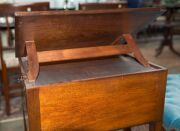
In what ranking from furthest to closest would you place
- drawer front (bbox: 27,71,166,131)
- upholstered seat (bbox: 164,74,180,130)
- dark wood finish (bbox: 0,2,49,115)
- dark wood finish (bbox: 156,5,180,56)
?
dark wood finish (bbox: 156,5,180,56) → dark wood finish (bbox: 0,2,49,115) → upholstered seat (bbox: 164,74,180,130) → drawer front (bbox: 27,71,166,131)

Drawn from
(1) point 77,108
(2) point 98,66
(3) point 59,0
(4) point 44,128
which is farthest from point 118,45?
(3) point 59,0

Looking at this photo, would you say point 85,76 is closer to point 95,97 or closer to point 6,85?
point 95,97

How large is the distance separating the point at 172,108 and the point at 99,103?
496mm

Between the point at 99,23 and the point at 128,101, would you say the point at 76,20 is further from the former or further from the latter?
the point at 128,101

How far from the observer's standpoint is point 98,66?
1.21 meters

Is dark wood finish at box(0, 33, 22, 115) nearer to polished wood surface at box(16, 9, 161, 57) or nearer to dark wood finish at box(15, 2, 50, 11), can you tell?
dark wood finish at box(15, 2, 50, 11)

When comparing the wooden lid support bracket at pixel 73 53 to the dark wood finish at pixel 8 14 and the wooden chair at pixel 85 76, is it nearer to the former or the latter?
the wooden chair at pixel 85 76

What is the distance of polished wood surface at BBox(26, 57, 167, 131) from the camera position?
0.93 meters

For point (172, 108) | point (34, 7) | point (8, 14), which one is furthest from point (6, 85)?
point (172, 108)

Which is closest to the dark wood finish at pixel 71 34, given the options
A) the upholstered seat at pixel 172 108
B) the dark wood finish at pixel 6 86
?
the upholstered seat at pixel 172 108

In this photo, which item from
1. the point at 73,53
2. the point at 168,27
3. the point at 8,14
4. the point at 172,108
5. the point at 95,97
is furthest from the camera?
the point at 168,27

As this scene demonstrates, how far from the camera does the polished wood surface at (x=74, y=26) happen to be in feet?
3.03

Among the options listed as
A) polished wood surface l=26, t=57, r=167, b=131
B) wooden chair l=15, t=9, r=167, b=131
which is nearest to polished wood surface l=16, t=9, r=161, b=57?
wooden chair l=15, t=9, r=167, b=131

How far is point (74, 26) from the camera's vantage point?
3.32ft
